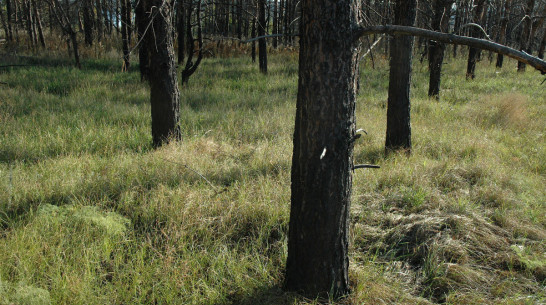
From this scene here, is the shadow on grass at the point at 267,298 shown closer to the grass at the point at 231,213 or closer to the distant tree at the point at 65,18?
the grass at the point at 231,213

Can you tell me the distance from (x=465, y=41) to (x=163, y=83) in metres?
4.46

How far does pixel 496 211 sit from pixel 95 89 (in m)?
8.78

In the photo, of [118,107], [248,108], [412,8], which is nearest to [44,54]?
[118,107]

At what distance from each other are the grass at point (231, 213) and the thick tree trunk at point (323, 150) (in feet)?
0.90

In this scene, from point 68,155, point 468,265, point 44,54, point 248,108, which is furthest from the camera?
point 44,54

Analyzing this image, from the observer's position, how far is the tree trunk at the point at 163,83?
5.39 meters

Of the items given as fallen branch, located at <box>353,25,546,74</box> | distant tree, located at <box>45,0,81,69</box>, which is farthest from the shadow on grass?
distant tree, located at <box>45,0,81,69</box>

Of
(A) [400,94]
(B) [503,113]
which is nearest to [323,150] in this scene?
(A) [400,94]

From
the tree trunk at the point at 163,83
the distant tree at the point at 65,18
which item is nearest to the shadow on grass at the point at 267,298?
the tree trunk at the point at 163,83

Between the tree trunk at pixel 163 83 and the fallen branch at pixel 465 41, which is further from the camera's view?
the tree trunk at pixel 163 83

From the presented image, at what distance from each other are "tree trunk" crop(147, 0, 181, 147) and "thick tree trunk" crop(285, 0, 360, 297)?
11.3 ft

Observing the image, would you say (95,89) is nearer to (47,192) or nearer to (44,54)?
(47,192)

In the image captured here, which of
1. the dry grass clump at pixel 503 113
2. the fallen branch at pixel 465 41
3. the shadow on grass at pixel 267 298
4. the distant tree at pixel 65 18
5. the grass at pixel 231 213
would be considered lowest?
the shadow on grass at pixel 267 298

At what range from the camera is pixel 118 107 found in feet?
24.2
